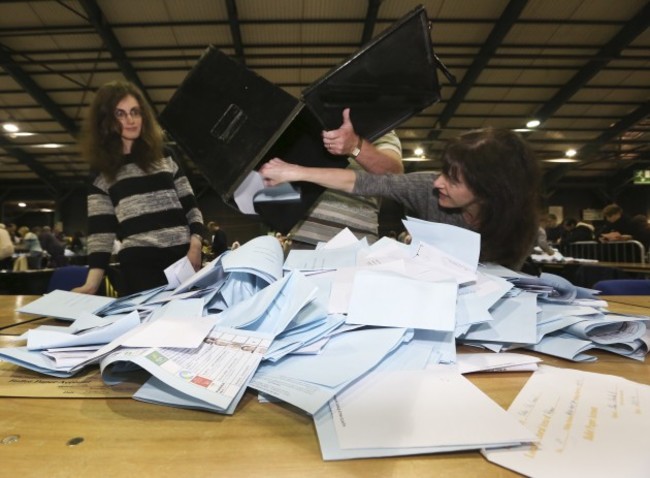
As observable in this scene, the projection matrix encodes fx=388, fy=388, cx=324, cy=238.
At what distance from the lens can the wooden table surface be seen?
0.26 m

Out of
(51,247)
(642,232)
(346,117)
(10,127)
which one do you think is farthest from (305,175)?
(10,127)

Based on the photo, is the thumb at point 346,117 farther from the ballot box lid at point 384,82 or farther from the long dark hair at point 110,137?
the long dark hair at point 110,137

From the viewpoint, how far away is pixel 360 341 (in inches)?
17.4

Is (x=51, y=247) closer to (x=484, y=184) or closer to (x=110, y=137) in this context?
(x=110, y=137)

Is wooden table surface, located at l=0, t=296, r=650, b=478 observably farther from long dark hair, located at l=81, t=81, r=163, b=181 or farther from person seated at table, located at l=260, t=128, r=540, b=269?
long dark hair, located at l=81, t=81, r=163, b=181

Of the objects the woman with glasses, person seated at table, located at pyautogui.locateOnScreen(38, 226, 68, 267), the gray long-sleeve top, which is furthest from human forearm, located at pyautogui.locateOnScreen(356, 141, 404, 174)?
person seated at table, located at pyautogui.locateOnScreen(38, 226, 68, 267)

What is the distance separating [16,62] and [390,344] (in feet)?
27.7

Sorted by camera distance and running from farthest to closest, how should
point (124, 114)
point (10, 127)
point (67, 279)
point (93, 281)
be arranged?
point (10, 127)
point (67, 279)
point (124, 114)
point (93, 281)

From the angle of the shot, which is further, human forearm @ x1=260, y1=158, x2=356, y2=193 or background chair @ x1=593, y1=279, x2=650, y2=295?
background chair @ x1=593, y1=279, x2=650, y2=295

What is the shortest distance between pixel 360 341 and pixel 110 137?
→ 3.78ft

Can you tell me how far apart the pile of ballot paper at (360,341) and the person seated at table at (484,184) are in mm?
252

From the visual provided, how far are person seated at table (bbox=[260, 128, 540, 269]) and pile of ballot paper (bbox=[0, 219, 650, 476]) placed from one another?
0.25m

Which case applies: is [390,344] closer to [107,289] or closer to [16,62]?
[107,289]

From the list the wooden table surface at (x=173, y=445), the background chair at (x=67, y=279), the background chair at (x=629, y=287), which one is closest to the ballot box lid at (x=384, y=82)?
the wooden table surface at (x=173, y=445)
